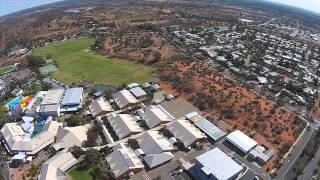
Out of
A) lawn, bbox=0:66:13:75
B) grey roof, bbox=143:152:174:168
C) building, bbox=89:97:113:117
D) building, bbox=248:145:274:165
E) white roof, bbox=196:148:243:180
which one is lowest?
lawn, bbox=0:66:13:75

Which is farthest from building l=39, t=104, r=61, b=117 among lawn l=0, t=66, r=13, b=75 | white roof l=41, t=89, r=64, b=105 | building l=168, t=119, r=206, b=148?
lawn l=0, t=66, r=13, b=75

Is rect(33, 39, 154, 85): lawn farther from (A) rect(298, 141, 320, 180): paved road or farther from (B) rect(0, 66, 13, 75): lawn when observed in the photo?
(A) rect(298, 141, 320, 180): paved road

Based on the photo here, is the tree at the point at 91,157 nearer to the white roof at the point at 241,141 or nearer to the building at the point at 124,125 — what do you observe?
the building at the point at 124,125

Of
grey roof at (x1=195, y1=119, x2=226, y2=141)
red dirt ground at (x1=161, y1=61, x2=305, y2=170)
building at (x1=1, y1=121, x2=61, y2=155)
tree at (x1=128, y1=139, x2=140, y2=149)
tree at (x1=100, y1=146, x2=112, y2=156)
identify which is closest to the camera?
tree at (x1=100, y1=146, x2=112, y2=156)

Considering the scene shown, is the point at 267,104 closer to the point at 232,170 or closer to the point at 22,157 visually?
the point at 232,170

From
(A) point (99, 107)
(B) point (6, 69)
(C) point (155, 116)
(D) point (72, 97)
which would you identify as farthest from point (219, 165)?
(B) point (6, 69)

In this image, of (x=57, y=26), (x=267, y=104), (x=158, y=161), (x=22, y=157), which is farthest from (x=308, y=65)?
(x=57, y=26)

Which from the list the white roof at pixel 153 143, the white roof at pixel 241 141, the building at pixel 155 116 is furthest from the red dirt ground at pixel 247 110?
the white roof at pixel 153 143
